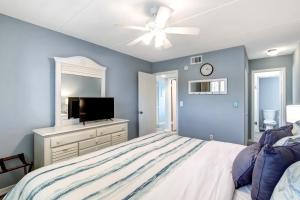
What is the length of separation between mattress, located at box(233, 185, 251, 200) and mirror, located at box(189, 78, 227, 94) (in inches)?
107

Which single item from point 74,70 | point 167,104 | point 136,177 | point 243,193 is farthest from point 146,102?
point 243,193

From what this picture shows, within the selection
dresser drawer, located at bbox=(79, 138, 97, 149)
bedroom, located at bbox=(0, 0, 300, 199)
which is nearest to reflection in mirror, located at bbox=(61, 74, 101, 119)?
bedroom, located at bbox=(0, 0, 300, 199)

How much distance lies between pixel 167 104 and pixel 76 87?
3.79 m

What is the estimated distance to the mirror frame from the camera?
253 centimetres

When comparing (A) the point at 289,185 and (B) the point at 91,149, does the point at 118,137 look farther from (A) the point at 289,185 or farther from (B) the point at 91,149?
(A) the point at 289,185

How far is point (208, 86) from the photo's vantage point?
12.3ft

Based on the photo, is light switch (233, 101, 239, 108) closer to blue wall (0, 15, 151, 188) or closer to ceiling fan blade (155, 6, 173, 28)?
ceiling fan blade (155, 6, 173, 28)

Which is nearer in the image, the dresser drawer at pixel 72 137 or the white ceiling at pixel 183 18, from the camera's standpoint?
the white ceiling at pixel 183 18

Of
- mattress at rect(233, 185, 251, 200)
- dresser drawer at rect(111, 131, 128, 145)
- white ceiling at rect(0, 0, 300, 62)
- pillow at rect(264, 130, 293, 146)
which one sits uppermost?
white ceiling at rect(0, 0, 300, 62)

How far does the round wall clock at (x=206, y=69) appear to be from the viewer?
12.1ft

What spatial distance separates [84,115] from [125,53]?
1904mm

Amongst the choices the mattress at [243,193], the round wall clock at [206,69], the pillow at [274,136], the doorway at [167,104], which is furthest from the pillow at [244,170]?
the doorway at [167,104]

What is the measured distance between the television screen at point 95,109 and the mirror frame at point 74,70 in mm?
284

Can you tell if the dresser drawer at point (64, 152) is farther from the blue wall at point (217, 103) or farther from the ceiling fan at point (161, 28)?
the blue wall at point (217, 103)
